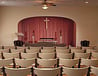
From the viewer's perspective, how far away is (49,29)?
55.3 feet

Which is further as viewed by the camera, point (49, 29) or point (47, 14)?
point (49, 29)

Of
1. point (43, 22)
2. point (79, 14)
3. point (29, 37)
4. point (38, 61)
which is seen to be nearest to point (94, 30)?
point (79, 14)

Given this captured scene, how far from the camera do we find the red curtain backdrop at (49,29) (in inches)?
657

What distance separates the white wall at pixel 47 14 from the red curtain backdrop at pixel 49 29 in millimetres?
1281

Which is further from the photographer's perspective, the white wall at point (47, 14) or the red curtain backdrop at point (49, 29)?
the red curtain backdrop at point (49, 29)

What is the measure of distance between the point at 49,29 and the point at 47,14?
185cm

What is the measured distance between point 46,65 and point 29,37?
1129cm

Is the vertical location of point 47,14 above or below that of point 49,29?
above

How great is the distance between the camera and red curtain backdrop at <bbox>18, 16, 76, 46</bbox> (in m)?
16.7

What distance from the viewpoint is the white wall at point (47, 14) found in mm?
15352

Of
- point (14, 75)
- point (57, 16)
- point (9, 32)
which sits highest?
point (57, 16)

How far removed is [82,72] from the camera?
4.39 metres

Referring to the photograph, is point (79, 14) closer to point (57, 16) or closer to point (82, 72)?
point (57, 16)

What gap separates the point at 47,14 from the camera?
15.4 m
